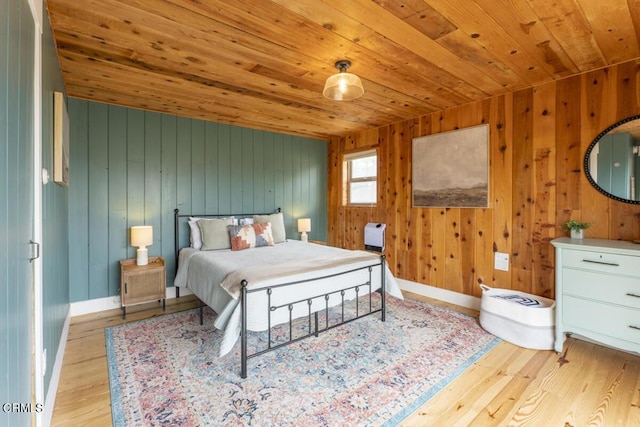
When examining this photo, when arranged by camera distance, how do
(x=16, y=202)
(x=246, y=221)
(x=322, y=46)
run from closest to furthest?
(x=16, y=202) < (x=322, y=46) < (x=246, y=221)

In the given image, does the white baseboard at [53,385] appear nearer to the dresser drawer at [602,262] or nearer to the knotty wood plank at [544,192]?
the dresser drawer at [602,262]

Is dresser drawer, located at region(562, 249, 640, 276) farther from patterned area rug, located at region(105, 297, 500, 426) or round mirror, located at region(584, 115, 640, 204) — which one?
patterned area rug, located at region(105, 297, 500, 426)

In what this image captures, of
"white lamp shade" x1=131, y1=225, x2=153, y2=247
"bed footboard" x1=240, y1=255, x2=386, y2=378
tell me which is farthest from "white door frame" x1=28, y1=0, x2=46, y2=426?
"white lamp shade" x1=131, y1=225, x2=153, y2=247

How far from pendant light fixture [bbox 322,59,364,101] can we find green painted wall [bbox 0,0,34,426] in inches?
65.4

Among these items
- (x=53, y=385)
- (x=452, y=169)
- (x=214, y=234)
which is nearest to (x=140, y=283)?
(x=214, y=234)

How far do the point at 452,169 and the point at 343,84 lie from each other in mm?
1927

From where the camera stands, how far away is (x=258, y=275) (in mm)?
2271

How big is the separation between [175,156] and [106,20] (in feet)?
6.66

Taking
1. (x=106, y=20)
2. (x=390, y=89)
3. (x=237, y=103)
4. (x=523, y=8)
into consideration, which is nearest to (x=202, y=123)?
(x=237, y=103)

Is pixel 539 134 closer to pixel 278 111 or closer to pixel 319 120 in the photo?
pixel 319 120

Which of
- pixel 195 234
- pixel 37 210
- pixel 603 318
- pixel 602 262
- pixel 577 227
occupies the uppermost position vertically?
pixel 37 210

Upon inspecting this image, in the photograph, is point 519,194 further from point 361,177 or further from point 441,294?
point 361,177

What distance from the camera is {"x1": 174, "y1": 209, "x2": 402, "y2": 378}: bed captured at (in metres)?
2.14

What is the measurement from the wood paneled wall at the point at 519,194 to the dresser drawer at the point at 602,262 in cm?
50
